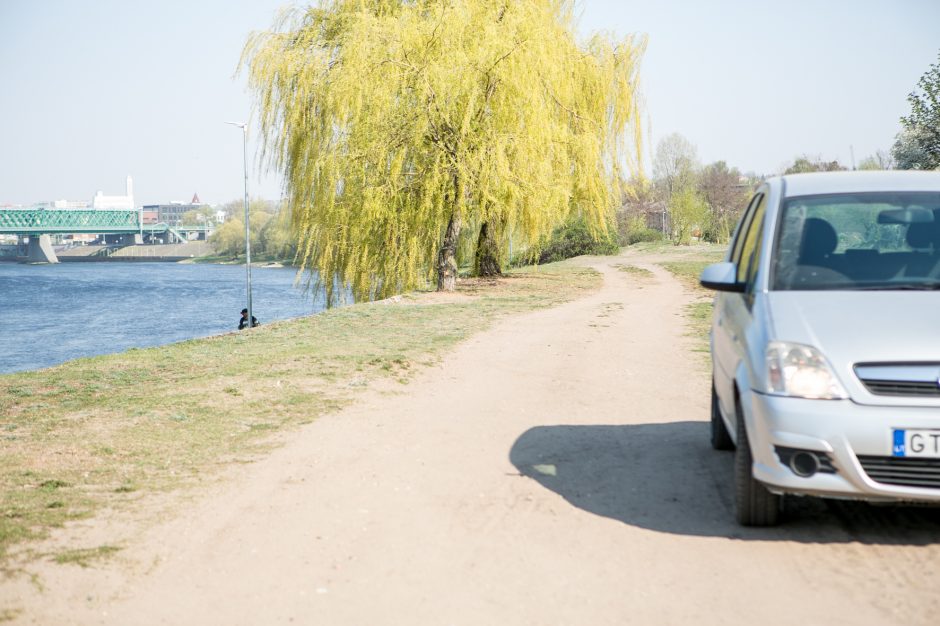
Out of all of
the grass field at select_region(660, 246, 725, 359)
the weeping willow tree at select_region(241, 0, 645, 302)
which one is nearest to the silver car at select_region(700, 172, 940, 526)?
the grass field at select_region(660, 246, 725, 359)

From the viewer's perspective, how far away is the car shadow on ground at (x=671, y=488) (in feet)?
16.4

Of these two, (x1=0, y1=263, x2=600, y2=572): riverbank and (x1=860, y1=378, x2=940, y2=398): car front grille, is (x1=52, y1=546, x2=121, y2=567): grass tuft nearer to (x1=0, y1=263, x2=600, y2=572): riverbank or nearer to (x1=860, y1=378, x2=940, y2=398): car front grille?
(x1=0, y1=263, x2=600, y2=572): riverbank

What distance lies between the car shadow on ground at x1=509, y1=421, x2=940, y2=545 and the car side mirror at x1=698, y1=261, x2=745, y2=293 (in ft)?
4.17

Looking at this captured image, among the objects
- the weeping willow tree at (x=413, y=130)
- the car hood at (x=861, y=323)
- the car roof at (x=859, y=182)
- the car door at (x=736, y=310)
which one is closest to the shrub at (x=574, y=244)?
the weeping willow tree at (x=413, y=130)

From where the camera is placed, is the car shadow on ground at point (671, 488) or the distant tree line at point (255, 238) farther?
the distant tree line at point (255, 238)

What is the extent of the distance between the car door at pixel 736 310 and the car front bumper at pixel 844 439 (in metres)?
0.72

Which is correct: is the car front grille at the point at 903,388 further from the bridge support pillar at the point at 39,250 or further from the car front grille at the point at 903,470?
the bridge support pillar at the point at 39,250

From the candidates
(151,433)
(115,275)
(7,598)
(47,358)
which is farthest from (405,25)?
(115,275)

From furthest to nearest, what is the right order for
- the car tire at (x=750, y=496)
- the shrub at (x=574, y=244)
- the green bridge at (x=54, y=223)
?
the green bridge at (x=54, y=223)
the shrub at (x=574, y=244)
the car tire at (x=750, y=496)

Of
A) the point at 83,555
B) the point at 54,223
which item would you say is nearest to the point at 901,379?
the point at 83,555

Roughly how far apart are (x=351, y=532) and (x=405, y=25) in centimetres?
1947

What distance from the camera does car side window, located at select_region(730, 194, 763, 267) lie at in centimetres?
632

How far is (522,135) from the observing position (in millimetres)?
22547

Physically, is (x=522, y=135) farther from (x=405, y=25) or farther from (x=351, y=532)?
(x=351, y=532)
